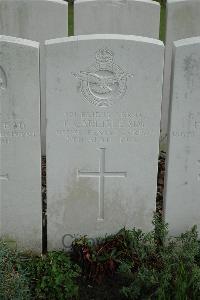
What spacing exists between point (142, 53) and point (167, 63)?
261 centimetres

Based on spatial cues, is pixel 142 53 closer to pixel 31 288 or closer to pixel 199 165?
pixel 199 165

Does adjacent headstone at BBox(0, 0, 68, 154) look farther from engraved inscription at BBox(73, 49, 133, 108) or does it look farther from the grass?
the grass

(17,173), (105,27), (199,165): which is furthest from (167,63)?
(17,173)

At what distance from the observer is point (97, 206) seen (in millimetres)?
5258

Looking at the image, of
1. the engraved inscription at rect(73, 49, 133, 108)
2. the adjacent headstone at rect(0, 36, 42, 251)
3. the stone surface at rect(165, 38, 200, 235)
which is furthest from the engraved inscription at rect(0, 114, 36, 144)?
the stone surface at rect(165, 38, 200, 235)

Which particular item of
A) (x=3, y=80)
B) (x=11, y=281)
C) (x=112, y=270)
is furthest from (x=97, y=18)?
(x=11, y=281)

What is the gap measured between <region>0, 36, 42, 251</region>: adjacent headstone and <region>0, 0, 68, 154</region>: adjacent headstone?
7.11 feet

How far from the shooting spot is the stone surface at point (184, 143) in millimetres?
4723

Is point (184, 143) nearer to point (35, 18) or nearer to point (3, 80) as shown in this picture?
point (3, 80)

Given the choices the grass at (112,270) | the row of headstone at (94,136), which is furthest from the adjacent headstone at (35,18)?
the grass at (112,270)

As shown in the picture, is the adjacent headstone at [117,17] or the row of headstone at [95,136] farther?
the adjacent headstone at [117,17]

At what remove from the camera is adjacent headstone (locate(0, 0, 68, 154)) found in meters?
6.72

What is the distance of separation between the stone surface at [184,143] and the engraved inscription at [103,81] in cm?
45

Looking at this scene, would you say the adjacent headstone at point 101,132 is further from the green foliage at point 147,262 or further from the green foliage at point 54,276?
Result: the green foliage at point 54,276
